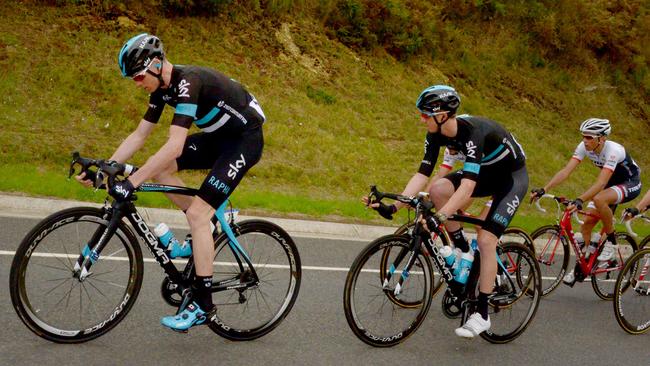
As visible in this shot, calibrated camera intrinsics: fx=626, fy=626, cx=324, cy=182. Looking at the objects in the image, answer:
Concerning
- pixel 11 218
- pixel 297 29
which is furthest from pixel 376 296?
pixel 297 29

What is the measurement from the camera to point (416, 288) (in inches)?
217

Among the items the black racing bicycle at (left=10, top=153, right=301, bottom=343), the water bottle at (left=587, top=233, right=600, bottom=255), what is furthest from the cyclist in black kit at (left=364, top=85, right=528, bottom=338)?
A: the water bottle at (left=587, top=233, right=600, bottom=255)

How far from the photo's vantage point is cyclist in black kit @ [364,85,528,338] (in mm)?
5188

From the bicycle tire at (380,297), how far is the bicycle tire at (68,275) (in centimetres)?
165

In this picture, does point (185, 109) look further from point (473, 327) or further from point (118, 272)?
point (473, 327)

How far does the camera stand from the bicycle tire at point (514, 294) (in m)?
5.80

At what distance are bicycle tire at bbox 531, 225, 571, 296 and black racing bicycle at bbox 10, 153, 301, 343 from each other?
378 cm

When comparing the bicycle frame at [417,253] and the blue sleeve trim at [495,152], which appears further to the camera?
the blue sleeve trim at [495,152]

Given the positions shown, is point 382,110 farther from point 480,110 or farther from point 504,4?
point 504,4

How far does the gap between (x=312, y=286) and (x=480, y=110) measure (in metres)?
13.9

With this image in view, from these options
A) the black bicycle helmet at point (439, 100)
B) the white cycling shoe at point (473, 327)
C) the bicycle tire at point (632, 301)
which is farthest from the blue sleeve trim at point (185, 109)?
the bicycle tire at point (632, 301)

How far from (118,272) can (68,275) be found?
0.40 meters

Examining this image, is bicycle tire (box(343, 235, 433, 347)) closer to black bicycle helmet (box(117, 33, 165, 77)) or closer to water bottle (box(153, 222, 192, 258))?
water bottle (box(153, 222, 192, 258))

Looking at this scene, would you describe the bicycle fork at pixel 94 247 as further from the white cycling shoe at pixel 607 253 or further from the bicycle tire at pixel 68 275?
the white cycling shoe at pixel 607 253
